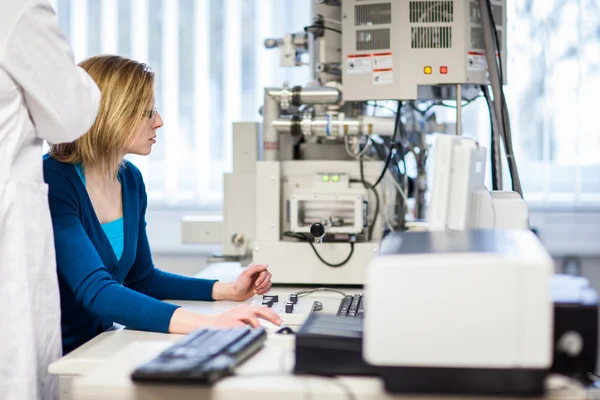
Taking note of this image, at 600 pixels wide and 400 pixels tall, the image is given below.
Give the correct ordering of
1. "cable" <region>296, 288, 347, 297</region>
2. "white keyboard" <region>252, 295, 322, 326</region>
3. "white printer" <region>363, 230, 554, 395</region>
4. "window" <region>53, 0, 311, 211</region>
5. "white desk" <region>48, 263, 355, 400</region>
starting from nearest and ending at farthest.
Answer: "white printer" <region>363, 230, 554, 395</region> → "white desk" <region>48, 263, 355, 400</region> → "white keyboard" <region>252, 295, 322, 326</region> → "cable" <region>296, 288, 347, 297</region> → "window" <region>53, 0, 311, 211</region>

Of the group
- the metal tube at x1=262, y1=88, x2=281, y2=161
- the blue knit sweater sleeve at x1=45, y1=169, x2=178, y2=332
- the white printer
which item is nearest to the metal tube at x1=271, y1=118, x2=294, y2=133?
the metal tube at x1=262, y1=88, x2=281, y2=161

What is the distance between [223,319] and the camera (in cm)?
133

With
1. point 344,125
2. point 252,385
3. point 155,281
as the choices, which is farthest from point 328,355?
point 344,125

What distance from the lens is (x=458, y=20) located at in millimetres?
2209

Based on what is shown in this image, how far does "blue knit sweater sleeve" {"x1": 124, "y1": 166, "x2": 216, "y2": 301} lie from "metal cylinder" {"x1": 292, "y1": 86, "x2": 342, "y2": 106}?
615 mm

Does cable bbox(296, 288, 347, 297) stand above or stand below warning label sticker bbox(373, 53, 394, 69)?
below

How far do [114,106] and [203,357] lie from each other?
79 cm

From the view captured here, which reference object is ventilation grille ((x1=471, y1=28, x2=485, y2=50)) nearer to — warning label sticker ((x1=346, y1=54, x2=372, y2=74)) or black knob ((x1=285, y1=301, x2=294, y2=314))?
warning label sticker ((x1=346, y1=54, x2=372, y2=74))

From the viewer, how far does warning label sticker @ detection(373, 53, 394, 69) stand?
2.23 meters

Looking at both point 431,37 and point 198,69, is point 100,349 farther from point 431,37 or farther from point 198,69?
point 198,69

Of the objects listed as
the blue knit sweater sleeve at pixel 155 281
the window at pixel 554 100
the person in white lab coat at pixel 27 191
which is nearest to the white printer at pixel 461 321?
the person in white lab coat at pixel 27 191

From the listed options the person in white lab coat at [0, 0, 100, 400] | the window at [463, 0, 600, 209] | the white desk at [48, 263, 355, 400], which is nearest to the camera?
the white desk at [48, 263, 355, 400]

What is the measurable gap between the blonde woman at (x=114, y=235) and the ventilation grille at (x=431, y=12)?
900mm

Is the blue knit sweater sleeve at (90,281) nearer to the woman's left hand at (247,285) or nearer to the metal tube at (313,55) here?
the woman's left hand at (247,285)
